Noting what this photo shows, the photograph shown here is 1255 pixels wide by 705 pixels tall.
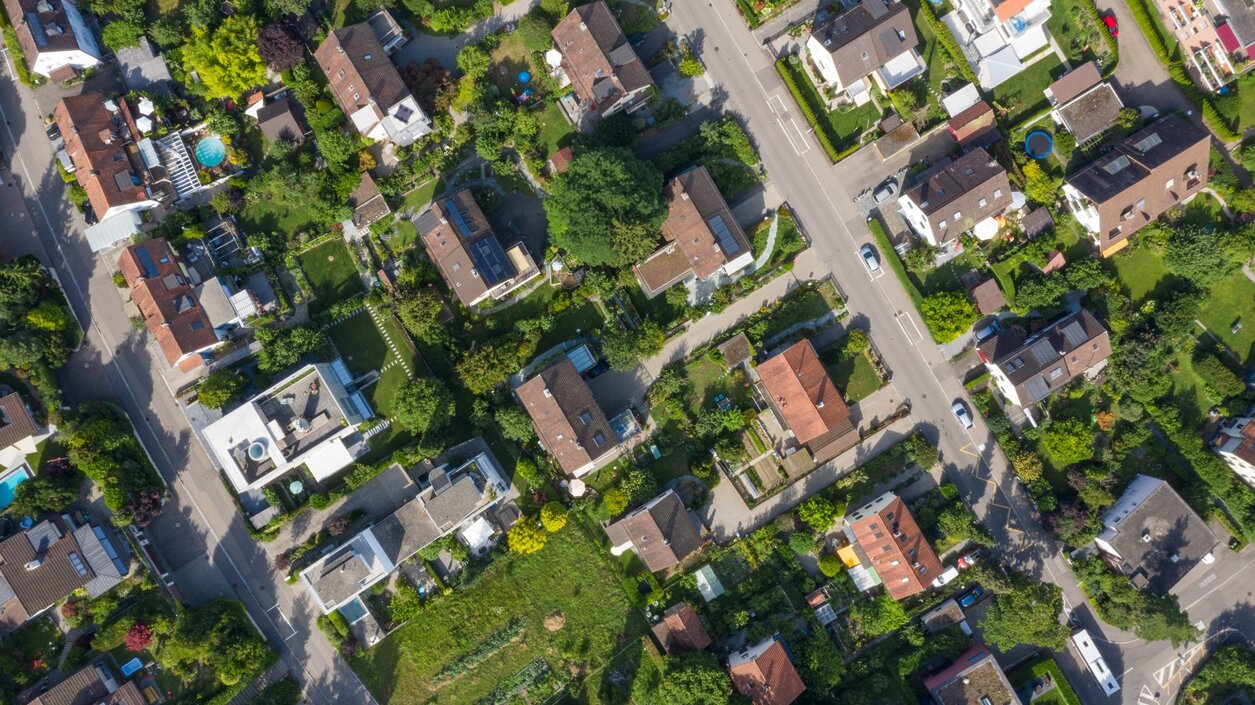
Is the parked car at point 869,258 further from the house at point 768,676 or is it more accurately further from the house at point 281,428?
the house at point 281,428

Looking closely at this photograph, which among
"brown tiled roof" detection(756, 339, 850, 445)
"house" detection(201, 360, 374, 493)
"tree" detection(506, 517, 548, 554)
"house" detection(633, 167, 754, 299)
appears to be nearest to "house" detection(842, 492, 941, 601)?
"brown tiled roof" detection(756, 339, 850, 445)

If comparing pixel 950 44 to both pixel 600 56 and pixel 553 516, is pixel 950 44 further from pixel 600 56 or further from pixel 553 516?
pixel 553 516

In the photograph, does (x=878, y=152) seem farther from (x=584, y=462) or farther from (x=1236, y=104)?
(x=584, y=462)

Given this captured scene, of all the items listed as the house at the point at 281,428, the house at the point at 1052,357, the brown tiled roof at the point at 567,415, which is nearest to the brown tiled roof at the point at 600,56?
the brown tiled roof at the point at 567,415

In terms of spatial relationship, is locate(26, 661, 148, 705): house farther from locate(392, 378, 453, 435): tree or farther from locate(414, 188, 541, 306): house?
locate(414, 188, 541, 306): house

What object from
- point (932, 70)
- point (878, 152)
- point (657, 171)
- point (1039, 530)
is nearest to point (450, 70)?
point (657, 171)
